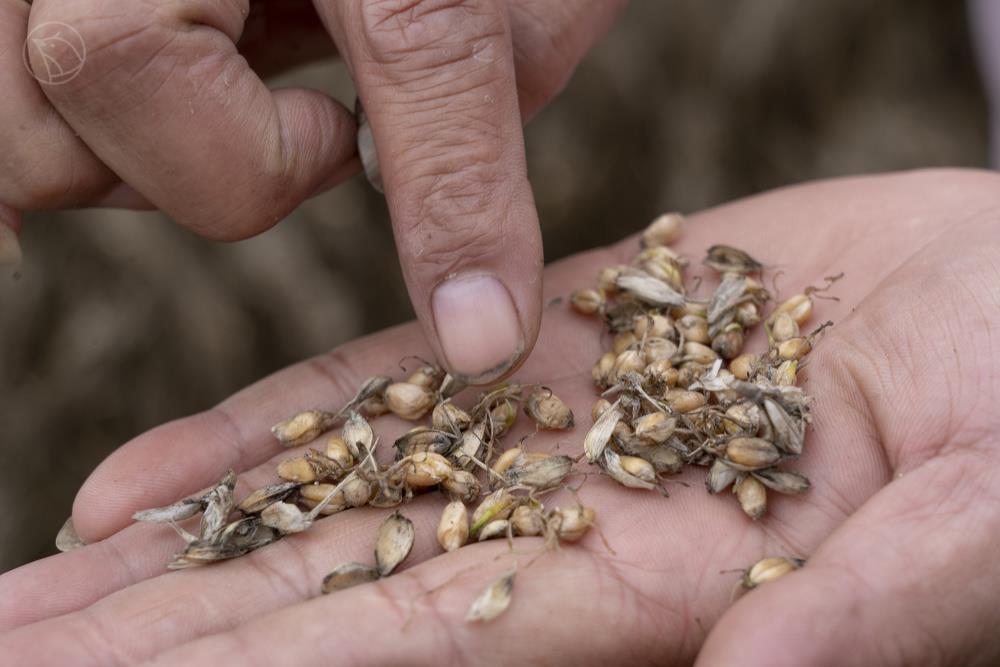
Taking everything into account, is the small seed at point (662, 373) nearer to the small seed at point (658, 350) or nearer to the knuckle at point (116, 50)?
the small seed at point (658, 350)

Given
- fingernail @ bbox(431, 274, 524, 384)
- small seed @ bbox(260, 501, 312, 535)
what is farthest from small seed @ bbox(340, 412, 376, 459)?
fingernail @ bbox(431, 274, 524, 384)

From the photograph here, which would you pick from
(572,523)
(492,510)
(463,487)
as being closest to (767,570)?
(572,523)

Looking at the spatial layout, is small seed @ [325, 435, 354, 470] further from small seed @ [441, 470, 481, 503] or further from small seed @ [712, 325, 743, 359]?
small seed @ [712, 325, 743, 359]

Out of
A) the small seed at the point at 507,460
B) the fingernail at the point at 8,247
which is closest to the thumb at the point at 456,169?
the small seed at the point at 507,460

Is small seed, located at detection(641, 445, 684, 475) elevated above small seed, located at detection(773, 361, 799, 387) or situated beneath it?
situated beneath

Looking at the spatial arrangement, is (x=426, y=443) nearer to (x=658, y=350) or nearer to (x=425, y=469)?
(x=425, y=469)

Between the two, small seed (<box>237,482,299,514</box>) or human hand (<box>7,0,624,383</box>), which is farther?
small seed (<box>237,482,299,514</box>)

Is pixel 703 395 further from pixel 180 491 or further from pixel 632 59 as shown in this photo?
pixel 632 59

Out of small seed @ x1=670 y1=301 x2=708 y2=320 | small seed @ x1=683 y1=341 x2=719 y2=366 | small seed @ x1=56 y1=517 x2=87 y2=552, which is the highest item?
small seed @ x1=670 y1=301 x2=708 y2=320
